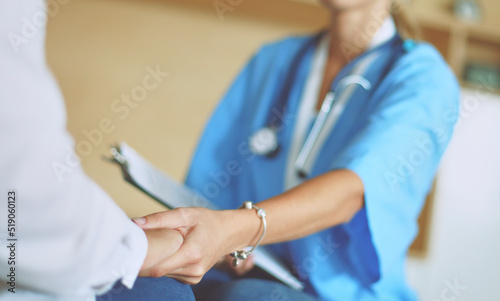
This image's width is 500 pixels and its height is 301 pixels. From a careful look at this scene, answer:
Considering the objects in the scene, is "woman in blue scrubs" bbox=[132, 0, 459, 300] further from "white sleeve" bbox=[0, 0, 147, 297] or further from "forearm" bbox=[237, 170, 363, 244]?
"white sleeve" bbox=[0, 0, 147, 297]

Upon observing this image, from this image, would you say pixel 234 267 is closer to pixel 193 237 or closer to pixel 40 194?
pixel 193 237

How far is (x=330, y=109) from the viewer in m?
1.02

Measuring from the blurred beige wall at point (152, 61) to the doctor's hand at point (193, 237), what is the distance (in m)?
1.64

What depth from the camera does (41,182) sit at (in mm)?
358

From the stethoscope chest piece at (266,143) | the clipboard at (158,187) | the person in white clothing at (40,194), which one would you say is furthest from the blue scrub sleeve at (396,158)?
the person in white clothing at (40,194)

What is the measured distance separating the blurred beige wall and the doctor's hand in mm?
1638

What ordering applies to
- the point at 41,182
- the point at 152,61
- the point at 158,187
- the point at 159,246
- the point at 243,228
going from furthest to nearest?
the point at 152,61 < the point at 158,187 < the point at 243,228 < the point at 159,246 < the point at 41,182

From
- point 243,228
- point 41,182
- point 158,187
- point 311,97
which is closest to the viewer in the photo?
point 41,182

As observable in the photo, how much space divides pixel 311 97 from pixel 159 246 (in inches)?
26.9

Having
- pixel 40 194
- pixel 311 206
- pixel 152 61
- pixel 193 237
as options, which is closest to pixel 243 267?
pixel 311 206

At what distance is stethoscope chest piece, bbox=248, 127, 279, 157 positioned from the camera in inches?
41.9

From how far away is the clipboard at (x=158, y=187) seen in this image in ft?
2.11

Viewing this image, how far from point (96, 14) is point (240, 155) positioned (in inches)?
54.9

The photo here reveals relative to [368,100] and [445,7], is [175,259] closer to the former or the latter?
[368,100]
